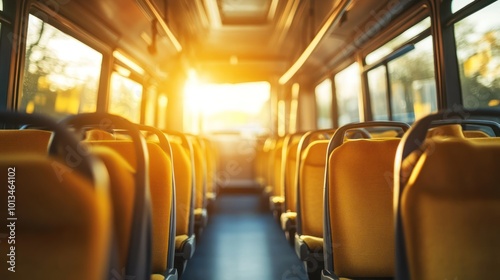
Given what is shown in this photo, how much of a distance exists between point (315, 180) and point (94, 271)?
1403 mm

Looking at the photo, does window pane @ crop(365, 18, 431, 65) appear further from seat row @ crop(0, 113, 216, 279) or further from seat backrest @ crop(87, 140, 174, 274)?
seat row @ crop(0, 113, 216, 279)

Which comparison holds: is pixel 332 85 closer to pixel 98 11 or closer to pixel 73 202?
pixel 98 11

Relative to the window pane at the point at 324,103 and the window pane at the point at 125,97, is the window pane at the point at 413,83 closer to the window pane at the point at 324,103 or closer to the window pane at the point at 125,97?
the window pane at the point at 324,103

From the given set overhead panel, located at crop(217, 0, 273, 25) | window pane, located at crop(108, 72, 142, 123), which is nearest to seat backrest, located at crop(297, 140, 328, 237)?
window pane, located at crop(108, 72, 142, 123)

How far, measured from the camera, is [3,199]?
→ 731mm

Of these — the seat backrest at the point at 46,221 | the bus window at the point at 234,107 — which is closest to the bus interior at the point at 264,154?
the seat backrest at the point at 46,221

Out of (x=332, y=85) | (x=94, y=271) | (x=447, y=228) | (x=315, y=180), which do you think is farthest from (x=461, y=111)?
(x=332, y=85)

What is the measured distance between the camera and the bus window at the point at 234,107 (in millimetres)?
7414

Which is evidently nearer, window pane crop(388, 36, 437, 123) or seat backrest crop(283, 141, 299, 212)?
seat backrest crop(283, 141, 299, 212)

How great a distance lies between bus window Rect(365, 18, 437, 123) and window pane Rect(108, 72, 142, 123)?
347cm

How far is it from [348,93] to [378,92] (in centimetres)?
98

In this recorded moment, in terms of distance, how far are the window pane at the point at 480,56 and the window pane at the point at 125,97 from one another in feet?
11.9

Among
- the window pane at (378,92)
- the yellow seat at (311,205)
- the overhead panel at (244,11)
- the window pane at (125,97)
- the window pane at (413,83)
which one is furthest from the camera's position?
the overhead panel at (244,11)

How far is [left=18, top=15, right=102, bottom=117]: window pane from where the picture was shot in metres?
2.38
